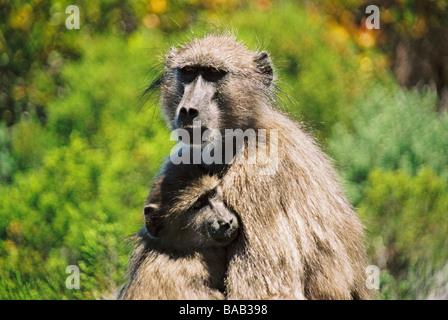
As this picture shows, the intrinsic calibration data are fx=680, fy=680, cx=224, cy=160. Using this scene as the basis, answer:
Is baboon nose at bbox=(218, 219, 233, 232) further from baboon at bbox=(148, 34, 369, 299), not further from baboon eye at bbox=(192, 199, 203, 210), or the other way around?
baboon eye at bbox=(192, 199, 203, 210)

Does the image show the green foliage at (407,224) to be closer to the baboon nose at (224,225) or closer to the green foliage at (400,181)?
the green foliage at (400,181)

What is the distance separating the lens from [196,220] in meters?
4.15

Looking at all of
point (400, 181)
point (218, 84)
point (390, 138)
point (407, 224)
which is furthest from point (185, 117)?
point (390, 138)

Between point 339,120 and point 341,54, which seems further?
point 341,54

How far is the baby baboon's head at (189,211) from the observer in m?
4.05

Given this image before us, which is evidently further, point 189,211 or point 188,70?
point 188,70

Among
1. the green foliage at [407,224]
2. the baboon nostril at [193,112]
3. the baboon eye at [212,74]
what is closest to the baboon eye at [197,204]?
the baboon nostril at [193,112]

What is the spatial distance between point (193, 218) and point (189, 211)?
0.07 m

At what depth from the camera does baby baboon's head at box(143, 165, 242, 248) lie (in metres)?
4.05

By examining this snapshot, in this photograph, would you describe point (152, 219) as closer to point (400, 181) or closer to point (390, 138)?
point (400, 181)

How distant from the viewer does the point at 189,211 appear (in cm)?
423

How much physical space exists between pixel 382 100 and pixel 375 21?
2.58 m
